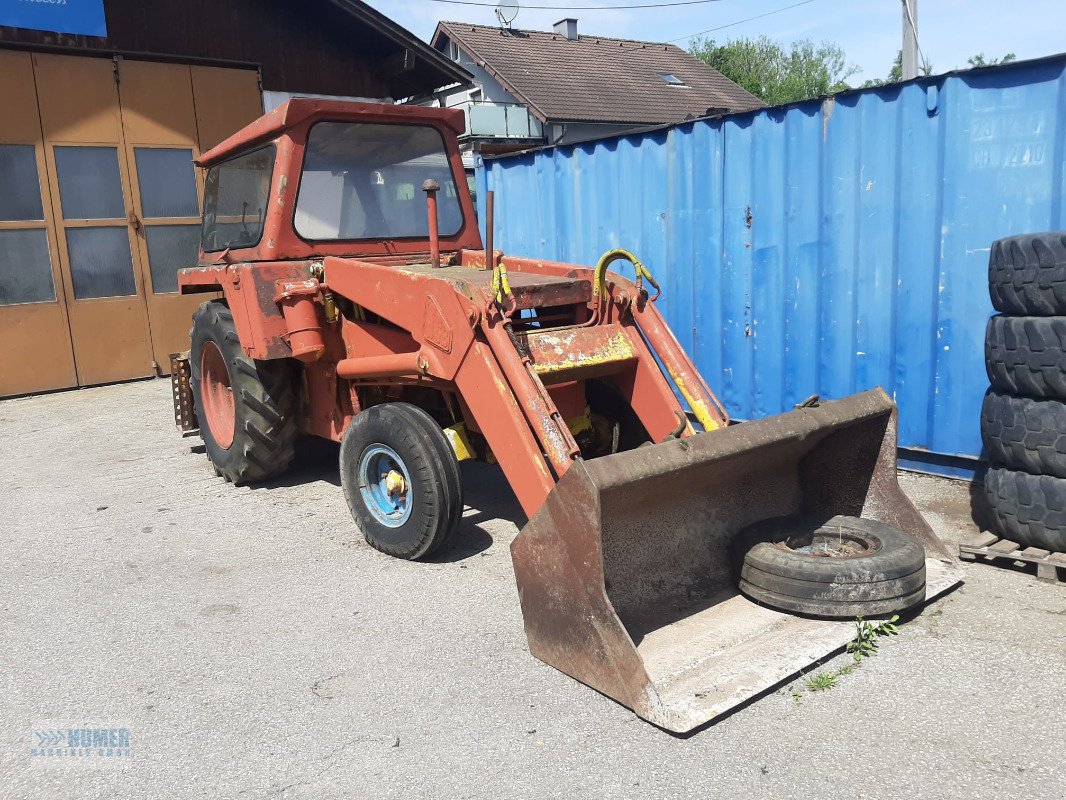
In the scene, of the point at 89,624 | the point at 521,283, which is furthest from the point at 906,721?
the point at 89,624

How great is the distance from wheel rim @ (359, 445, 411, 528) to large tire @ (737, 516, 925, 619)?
1.70 m

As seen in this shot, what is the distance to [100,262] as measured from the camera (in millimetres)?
9320

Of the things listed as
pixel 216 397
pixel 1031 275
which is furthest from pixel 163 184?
pixel 1031 275

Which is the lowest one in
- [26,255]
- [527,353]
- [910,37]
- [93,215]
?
[527,353]

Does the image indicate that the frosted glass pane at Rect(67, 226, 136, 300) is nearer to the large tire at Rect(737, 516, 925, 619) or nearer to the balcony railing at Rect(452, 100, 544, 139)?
the large tire at Rect(737, 516, 925, 619)

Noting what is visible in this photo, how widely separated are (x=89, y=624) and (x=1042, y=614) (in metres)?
4.09

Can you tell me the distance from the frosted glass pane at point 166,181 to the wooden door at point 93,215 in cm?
19

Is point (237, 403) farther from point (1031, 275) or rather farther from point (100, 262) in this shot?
point (100, 262)

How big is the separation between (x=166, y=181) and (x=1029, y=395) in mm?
9058

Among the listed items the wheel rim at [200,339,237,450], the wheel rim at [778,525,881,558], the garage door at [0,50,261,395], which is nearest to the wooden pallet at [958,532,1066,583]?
the wheel rim at [778,525,881,558]

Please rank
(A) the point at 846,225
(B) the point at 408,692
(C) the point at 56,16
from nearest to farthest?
(B) the point at 408,692 < (A) the point at 846,225 < (C) the point at 56,16

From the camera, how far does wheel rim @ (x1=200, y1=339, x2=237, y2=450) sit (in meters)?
5.93

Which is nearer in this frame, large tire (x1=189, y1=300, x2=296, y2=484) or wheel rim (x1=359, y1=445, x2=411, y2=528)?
wheel rim (x1=359, y1=445, x2=411, y2=528)

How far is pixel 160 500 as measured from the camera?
5.54 m
